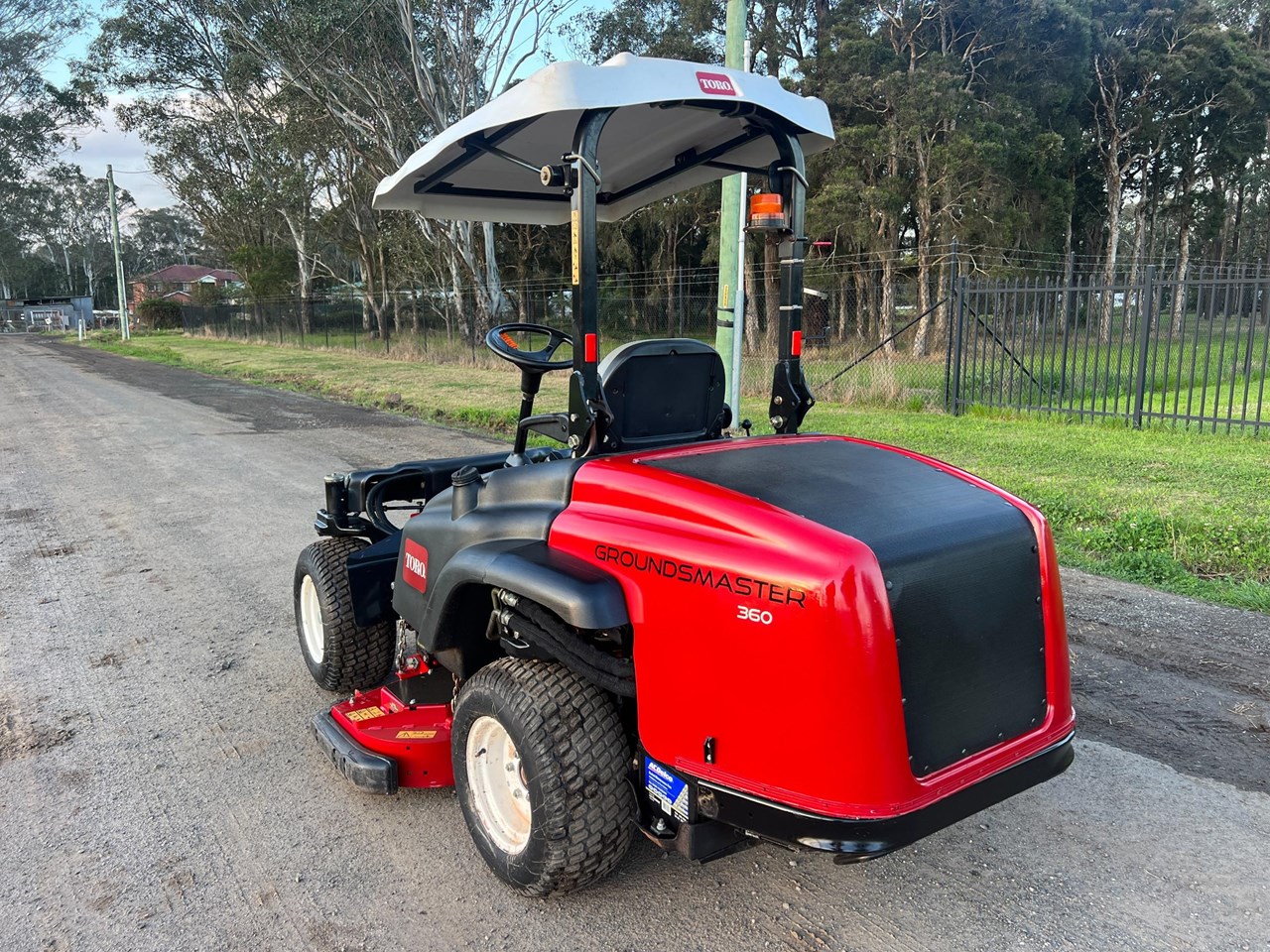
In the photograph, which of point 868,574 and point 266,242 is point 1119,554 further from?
point 266,242

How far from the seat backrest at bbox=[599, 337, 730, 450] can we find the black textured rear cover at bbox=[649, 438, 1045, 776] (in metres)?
0.36

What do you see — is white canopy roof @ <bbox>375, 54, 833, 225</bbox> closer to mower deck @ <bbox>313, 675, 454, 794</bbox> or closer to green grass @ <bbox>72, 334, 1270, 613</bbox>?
mower deck @ <bbox>313, 675, 454, 794</bbox>

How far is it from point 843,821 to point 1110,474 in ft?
21.7

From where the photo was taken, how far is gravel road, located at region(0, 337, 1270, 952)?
2.48 meters

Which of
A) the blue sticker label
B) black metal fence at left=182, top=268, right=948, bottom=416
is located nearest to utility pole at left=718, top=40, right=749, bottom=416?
black metal fence at left=182, top=268, right=948, bottom=416

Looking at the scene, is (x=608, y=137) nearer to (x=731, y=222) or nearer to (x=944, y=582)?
(x=944, y=582)

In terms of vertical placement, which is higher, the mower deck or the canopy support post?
the canopy support post

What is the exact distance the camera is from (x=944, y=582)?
223 cm

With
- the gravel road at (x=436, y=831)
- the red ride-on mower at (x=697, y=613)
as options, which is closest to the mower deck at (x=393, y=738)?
the red ride-on mower at (x=697, y=613)

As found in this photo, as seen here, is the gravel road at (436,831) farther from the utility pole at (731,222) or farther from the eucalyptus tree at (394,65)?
the eucalyptus tree at (394,65)

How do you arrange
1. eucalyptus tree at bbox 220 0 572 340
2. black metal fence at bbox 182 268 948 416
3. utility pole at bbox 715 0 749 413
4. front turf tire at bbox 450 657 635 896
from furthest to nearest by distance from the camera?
eucalyptus tree at bbox 220 0 572 340, black metal fence at bbox 182 268 948 416, utility pole at bbox 715 0 749 413, front turf tire at bbox 450 657 635 896

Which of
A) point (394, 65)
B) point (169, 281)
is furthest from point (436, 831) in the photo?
point (169, 281)

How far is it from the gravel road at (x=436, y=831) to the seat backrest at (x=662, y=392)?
1.33 m

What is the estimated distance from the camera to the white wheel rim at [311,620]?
13.0 ft
